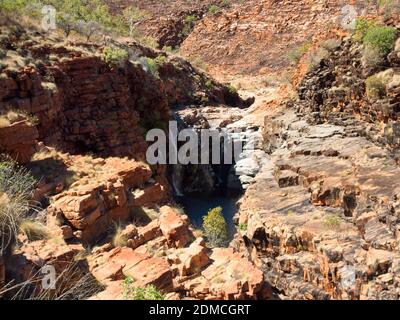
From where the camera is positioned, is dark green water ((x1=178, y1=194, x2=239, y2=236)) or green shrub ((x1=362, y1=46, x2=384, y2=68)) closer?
green shrub ((x1=362, y1=46, x2=384, y2=68))

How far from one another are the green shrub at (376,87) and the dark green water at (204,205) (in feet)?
27.3

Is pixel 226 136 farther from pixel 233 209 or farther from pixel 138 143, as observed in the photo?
pixel 138 143

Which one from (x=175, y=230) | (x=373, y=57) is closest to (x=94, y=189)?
(x=175, y=230)

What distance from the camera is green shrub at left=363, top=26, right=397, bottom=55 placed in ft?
59.9

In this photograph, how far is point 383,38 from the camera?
60.5 ft

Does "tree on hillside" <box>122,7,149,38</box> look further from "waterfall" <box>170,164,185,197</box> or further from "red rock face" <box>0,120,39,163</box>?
"red rock face" <box>0,120,39,163</box>

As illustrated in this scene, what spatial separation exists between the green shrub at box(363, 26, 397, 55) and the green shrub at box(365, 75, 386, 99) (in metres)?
1.24

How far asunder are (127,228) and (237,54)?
1594 inches

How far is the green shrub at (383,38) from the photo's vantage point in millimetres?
18266

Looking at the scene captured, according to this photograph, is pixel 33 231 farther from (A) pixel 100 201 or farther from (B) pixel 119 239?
(A) pixel 100 201

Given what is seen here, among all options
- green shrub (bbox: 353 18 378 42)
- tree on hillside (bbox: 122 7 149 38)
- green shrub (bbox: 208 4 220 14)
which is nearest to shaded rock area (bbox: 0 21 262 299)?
green shrub (bbox: 353 18 378 42)

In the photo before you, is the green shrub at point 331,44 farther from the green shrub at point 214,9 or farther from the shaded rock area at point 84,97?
the green shrub at point 214,9

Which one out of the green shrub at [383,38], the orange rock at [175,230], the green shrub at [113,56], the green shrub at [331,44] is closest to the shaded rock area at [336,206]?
the green shrub at [331,44]
